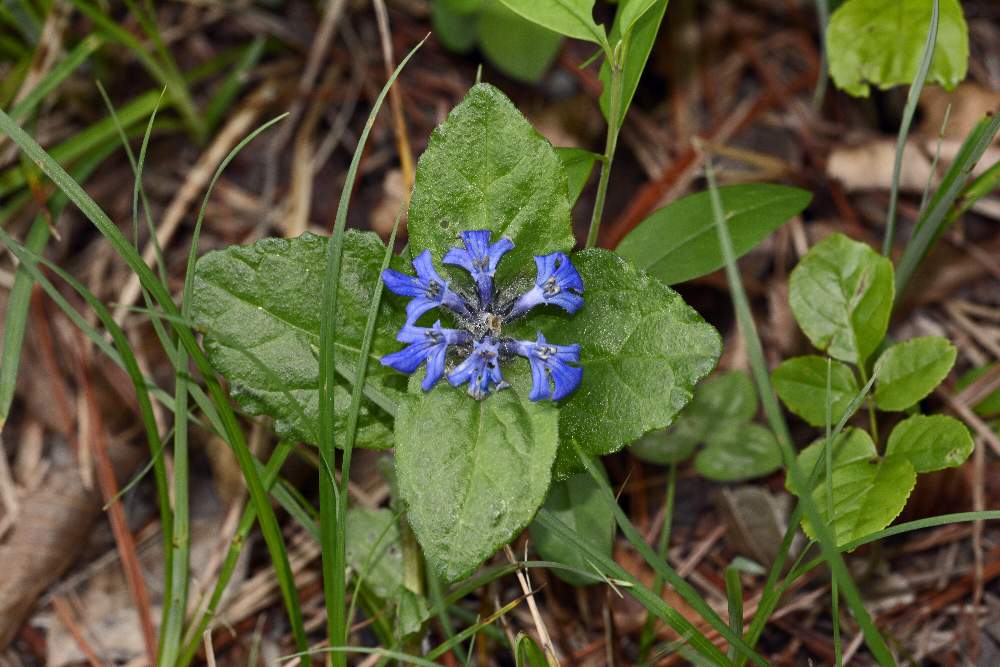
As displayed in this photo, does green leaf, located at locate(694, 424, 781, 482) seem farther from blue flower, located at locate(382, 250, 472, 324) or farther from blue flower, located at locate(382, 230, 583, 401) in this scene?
blue flower, located at locate(382, 250, 472, 324)

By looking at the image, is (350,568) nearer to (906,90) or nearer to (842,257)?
(842,257)

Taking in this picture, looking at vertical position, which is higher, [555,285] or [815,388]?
[555,285]

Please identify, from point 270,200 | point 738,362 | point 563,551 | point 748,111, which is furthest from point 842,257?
point 270,200

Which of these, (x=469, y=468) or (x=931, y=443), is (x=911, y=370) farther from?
(x=469, y=468)

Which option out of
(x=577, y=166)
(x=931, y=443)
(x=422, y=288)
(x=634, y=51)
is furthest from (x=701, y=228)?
(x=422, y=288)

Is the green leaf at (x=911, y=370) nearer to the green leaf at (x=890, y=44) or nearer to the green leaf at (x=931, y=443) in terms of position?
the green leaf at (x=931, y=443)

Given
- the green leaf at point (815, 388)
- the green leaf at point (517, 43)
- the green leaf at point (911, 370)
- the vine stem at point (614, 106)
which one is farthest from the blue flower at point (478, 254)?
the green leaf at point (517, 43)

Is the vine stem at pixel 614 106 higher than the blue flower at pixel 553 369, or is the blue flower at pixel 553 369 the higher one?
the vine stem at pixel 614 106
